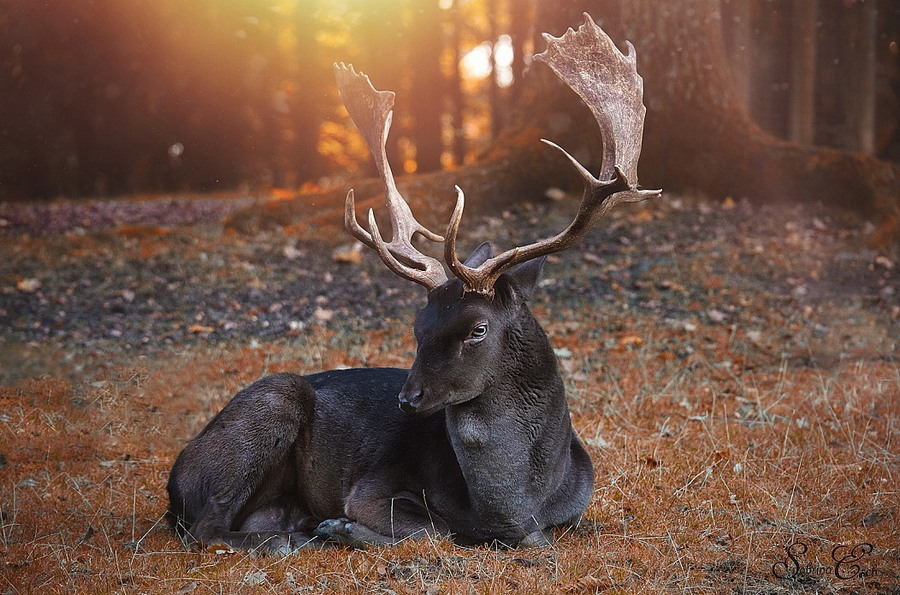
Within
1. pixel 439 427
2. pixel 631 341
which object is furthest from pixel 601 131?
pixel 631 341

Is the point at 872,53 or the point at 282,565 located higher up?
the point at 872,53

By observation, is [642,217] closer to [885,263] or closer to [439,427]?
[885,263]

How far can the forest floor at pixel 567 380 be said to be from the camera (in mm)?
4512

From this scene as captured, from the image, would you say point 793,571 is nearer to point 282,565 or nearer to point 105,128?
point 282,565

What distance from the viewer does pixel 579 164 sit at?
15.1 ft

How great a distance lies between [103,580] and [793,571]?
3036mm

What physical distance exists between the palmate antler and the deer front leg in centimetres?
111

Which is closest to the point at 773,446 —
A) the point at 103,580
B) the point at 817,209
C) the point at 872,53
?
the point at 103,580

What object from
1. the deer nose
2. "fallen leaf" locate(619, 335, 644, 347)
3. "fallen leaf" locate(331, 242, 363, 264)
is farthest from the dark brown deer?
"fallen leaf" locate(331, 242, 363, 264)

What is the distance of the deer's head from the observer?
454 cm

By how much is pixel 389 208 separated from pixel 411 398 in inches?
58.2

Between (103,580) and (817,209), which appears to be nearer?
(103,580)

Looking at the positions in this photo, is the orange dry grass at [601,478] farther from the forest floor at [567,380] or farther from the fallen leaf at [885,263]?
the fallen leaf at [885,263]

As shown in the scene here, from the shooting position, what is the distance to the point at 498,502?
4715mm
